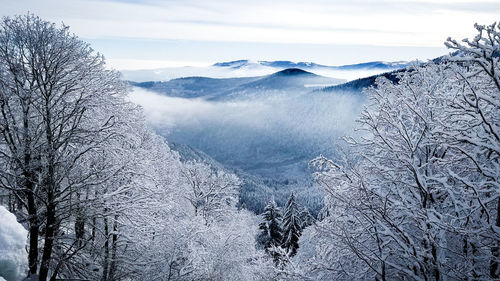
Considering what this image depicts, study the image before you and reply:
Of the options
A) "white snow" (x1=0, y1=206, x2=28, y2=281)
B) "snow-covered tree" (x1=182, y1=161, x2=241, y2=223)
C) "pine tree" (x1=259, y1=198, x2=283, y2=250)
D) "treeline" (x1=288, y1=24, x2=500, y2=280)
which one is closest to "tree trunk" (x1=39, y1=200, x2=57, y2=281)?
"white snow" (x1=0, y1=206, x2=28, y2=281)

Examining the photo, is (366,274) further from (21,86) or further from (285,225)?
(285,225)

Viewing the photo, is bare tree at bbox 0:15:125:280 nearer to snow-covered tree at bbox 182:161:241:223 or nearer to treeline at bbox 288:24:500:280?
treeline at bbox 288:24:500:280

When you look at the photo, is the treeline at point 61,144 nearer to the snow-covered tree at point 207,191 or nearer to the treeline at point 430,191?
the treeline at point 430,191

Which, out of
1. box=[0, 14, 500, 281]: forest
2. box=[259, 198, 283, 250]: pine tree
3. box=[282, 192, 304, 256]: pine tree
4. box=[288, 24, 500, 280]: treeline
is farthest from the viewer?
box=[259, 198, 283, 250]: pine tree

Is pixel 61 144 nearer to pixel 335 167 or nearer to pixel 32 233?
pixel 32 233

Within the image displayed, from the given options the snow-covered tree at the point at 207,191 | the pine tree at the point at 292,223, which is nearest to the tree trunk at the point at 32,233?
the snow-covered tree at the point at 207,191

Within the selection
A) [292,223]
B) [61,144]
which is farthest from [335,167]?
[292,223]

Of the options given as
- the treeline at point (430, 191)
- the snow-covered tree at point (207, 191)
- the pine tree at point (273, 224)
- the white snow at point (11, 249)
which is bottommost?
the pine tree at point (273, 224)

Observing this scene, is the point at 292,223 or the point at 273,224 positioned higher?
the point at 292,223

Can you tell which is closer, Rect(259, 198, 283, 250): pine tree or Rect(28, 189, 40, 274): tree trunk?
Rect(28, 189, 40, 274): tree trunk
